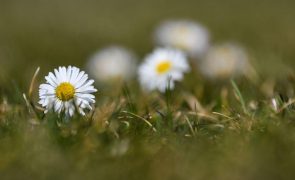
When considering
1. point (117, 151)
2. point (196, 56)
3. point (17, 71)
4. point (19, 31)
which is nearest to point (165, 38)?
point (196, 56)

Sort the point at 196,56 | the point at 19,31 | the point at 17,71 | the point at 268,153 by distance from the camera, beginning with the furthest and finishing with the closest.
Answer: the point at 19,31 < the point at 196,56 < the point at 17,71 < the point at 268,153

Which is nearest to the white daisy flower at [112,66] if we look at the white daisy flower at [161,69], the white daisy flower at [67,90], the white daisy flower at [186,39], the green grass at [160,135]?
the white daisy flower at [186,39]

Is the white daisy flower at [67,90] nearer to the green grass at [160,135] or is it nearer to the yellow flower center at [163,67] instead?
the green grass at [160,135]

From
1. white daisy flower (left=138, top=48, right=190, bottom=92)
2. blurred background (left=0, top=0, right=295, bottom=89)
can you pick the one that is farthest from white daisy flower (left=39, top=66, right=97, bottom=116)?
blurred background (left=0, top=0, right=295, bottom=89)

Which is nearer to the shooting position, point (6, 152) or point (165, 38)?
point (6, 152)

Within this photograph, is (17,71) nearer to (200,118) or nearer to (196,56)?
(196,56)

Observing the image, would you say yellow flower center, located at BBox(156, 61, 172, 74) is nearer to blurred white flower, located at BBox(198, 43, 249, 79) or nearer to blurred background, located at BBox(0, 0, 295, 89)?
blurred white flower, located at BBox(198, 43, 249, 79)

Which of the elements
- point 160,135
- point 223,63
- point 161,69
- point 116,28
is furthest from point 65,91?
point 116,28

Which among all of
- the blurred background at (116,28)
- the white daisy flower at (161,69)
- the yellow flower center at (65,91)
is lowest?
the blurred background at (116,28)
